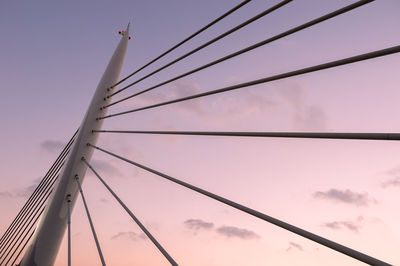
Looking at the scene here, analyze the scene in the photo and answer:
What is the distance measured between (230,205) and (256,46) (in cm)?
98

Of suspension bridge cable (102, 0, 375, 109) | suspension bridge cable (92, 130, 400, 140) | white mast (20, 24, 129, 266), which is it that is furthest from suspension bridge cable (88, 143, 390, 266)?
white mast (20, 24, 129, 266)

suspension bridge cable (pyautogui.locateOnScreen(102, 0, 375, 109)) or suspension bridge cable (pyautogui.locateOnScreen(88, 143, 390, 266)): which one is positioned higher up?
suspension bridge cable (pyautogui.locateOnScreen(102, 0, 375, 109))

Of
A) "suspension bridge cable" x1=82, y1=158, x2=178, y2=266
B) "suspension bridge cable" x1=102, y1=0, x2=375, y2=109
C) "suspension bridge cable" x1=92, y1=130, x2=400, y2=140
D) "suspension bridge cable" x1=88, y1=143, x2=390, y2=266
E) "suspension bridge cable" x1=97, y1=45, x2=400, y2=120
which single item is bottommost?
"suspension bridge cable" x1=82, y1=158, x2=178, y2=266

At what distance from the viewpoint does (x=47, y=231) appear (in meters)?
3.35

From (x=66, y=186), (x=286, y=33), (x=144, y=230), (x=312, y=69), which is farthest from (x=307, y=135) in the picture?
(x=66, y=186)

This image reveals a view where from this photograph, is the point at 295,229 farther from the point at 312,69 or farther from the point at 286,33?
the point at 286,33

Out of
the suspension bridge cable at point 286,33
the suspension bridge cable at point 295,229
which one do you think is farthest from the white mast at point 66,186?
the suspension bridge cable at point 295,229

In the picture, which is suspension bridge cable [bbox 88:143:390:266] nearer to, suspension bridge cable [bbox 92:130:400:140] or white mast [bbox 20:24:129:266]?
suspension bridge cable [bbox 92:130:400:140]

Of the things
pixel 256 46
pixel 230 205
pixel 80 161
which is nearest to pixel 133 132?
pixel 80 161

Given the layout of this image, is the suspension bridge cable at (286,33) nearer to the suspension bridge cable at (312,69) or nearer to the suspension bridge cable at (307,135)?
the suspension bridge cable at (312,69)

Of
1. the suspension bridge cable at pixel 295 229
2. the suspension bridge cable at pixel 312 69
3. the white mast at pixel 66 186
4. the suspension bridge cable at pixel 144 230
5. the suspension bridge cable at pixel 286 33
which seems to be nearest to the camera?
the suspension bridge cable at pixel 295 229

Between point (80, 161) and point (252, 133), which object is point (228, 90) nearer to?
point (252, 133)

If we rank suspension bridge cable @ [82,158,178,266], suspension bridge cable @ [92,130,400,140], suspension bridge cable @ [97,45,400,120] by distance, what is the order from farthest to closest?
suspension bridge cable @ [82,158,178,266], suspension bridge cable @ [97,45,400,120], suspension bridge cable @ [92,130,400,140]

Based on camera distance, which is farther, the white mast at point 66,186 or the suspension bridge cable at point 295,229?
the white mast at point 66,186
